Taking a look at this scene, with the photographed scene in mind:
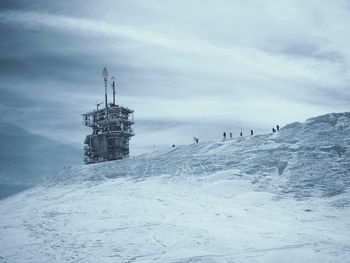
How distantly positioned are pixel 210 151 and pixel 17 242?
68.9ft

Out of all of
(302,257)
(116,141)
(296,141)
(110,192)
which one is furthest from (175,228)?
(116,141)

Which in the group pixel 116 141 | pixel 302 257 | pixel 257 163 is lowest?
pixel 302 257

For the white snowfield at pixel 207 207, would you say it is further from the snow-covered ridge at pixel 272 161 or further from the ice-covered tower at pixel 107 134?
the ice-covered tower at pixel 107 134

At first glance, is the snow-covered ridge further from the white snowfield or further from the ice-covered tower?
the ice-covered tower

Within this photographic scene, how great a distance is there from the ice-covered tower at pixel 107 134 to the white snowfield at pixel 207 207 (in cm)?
2874

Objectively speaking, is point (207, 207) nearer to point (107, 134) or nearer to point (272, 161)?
point (272, 161)

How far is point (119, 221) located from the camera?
17.9 m

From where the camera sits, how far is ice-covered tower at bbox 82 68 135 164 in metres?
64.7

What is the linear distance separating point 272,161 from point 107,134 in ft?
138

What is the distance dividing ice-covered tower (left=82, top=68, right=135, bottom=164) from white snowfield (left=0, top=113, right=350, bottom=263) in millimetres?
28742

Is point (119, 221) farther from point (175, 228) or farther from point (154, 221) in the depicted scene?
point (175, 228)

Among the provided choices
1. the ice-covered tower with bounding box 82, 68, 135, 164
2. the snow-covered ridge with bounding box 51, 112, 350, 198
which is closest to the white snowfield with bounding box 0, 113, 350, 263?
the snow-covered ridge with bounding box 51, 112, 350, 198

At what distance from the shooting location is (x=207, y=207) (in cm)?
1989

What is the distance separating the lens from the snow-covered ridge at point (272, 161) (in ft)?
75.6
